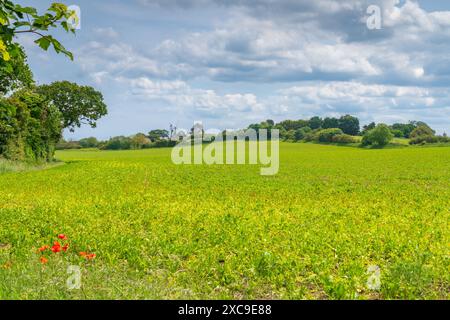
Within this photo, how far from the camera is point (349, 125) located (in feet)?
549

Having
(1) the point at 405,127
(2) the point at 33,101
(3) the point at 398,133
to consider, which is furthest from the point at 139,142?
(2) the point at 33,101

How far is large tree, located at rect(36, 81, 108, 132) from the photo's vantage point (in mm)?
64750

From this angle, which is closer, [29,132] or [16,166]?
[16,166]

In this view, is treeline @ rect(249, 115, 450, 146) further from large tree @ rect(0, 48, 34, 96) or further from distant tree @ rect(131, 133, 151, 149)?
large tree @ rect(0, 48, 34, 96)

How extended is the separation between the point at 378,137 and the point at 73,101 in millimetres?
89643

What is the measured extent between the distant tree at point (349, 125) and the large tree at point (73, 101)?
118953 millimetres

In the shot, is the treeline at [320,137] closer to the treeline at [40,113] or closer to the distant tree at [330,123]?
the distant tree at [330,123]

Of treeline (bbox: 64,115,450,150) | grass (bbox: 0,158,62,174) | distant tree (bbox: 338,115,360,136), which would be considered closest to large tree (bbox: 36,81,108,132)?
grass (bbox: 0,158,62,174)

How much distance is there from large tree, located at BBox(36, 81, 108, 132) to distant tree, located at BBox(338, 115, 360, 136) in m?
119

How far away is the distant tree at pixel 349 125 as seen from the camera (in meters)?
167

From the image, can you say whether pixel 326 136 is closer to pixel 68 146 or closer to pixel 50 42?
pixel 68 146

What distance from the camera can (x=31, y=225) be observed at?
41.1 ft

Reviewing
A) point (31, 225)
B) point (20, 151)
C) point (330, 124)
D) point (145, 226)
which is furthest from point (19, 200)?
point (330, 124)
